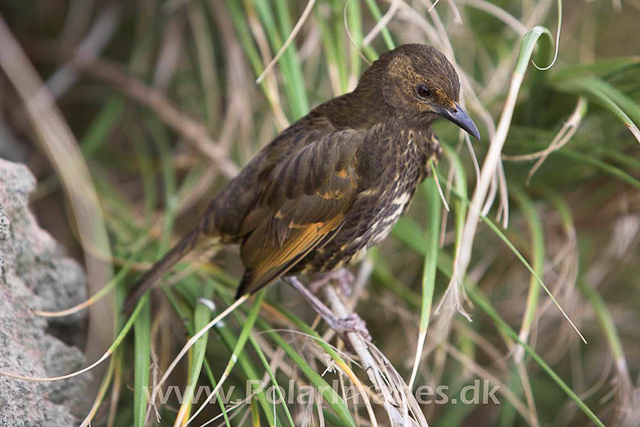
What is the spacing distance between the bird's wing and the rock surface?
0.64 metres

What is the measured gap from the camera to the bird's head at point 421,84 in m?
2.03

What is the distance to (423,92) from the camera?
6.84ft

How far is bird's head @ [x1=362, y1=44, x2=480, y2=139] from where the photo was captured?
2025 millimetres

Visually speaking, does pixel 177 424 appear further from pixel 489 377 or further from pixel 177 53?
pixel 177 53

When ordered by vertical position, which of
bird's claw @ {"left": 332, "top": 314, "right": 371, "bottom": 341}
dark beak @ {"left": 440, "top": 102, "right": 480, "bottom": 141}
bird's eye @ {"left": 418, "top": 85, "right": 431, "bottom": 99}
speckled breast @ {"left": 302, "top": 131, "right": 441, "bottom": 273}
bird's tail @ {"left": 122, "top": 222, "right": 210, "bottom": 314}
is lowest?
bird's claw @ {"left": 332, "top": 314, "right": 371, "bottom": 341}

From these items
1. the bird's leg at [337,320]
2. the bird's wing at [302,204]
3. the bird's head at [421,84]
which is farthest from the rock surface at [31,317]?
the bird's head at [421,84]

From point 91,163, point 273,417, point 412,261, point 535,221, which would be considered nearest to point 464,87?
point 535,221

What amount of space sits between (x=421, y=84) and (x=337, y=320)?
2.75 feet

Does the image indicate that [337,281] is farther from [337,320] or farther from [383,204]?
[383,204]

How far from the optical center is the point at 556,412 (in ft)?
10.4

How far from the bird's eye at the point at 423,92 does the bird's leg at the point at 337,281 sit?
2.71ft

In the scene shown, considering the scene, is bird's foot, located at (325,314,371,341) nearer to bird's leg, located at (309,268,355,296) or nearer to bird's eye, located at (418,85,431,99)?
bird's leg, located at (309,268,355,296)

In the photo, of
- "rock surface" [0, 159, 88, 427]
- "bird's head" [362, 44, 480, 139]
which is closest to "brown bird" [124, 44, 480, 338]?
"bird's head" [362, 44, 480, 139]

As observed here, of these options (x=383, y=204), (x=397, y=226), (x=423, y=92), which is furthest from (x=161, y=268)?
(x=423, y=92)
